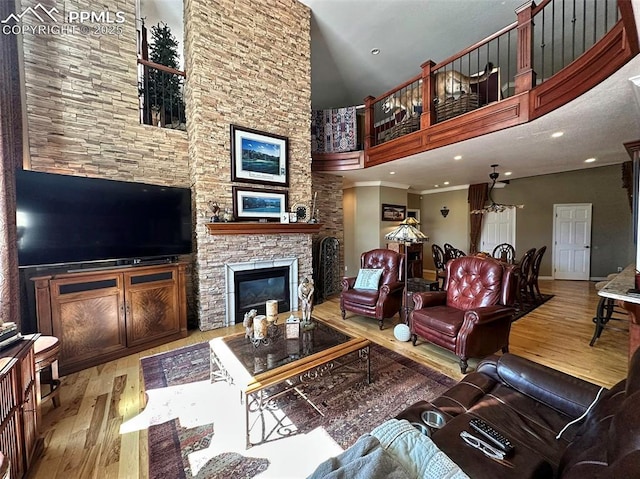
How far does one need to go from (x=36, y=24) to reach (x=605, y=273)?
11.1 m

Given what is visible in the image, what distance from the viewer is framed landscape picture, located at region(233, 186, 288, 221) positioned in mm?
3893

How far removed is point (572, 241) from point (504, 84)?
4.23 meters

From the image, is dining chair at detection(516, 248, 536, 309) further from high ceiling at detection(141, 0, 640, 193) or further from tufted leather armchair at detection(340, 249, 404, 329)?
tufted leather armchair at detection(340, 249, 404, 329)

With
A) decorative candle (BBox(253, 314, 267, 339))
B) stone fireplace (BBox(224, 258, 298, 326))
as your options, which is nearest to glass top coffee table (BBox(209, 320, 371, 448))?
decorative candle (BBox(253, 314, 267, 339))

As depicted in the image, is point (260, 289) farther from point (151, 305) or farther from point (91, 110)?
point (91, 110)

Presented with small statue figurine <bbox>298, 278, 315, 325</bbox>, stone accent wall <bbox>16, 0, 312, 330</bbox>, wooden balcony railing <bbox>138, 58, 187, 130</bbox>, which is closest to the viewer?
small statue figurine <bbox>298, 278, 315, 325</bbox>

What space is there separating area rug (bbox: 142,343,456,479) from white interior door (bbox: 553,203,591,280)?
22.0 feet

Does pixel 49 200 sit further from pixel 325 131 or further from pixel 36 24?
pixel 325 131

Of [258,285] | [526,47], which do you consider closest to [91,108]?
[258,285]

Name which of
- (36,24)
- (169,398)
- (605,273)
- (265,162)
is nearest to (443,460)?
(169,398)

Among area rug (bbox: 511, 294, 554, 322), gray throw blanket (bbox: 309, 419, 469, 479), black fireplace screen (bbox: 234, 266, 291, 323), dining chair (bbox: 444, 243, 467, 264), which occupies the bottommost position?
area rug (bbox: 511, 294, 554, 322)

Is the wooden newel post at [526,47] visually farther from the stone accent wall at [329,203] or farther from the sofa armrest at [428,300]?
the stone accent wall at [329,203]

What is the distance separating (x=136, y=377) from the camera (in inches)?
97.4

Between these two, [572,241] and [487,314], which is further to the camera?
[572,241]
